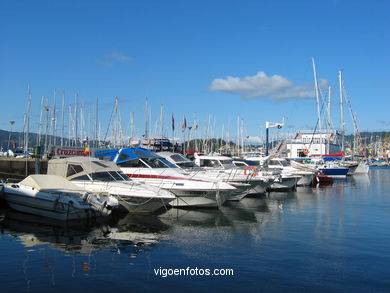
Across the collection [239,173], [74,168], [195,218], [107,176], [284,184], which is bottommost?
[195,218]

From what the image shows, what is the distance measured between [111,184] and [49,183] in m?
2.81

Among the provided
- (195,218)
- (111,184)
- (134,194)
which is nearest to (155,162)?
(111,184)

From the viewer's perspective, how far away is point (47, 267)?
10.6 m

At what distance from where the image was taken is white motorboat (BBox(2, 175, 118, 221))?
15.8 meters

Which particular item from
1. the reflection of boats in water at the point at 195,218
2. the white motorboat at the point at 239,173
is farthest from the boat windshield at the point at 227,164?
the reflection of boats in water at the point at 195,218

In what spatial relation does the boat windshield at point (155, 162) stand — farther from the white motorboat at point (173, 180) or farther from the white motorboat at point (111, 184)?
the white motorboat at point (111, 184)

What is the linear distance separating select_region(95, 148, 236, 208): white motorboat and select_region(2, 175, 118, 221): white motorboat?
507 centimetres

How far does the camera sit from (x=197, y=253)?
39.4 ft

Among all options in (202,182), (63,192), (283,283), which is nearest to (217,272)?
(283,283)

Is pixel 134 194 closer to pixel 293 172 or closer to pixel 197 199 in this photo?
pixel 197 199

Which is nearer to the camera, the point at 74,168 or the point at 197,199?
the point at 74,168

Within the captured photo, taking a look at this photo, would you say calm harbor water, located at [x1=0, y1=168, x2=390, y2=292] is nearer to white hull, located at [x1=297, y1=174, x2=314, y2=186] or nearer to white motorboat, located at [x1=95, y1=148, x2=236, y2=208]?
white motorboat, located at [x1=95, y1=148, x2=236, y2=208]

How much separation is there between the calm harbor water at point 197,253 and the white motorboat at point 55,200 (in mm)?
512

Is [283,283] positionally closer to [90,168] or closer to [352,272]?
[352,272]
